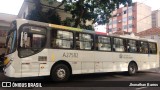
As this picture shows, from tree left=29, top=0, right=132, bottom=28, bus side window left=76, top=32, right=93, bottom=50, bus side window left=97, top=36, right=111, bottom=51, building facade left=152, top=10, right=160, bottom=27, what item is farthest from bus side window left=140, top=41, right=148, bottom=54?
building facade left=152, top=10, right=160, bottom=27

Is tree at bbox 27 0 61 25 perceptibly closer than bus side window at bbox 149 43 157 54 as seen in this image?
No

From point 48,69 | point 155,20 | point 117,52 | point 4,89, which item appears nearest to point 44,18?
point 117,52

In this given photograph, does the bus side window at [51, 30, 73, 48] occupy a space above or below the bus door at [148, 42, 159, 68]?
above

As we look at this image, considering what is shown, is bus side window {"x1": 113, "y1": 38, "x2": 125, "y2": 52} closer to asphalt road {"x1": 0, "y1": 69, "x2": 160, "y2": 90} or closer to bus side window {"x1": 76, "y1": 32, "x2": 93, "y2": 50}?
bus side window {"x1": 76, "y1": 32, "x2": 93, "y2": 50}

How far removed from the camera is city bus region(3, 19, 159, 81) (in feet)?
31.5

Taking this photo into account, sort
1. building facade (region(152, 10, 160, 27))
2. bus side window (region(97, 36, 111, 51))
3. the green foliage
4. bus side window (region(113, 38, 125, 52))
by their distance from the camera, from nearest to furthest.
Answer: bus side window (region(97, 36, 111, 51)) → bus side window (region(113, 38, 125, 52)) → the green foliage → building facade (region(152, 10, 160, 27))

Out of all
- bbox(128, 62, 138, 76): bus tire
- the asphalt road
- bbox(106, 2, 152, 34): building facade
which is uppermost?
bbox(106, 2, 152, 34): building facade

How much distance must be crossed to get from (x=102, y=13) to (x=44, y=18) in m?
5.06

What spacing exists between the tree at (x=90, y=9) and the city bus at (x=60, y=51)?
15.2ft

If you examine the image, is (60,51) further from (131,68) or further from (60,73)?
(131,68)

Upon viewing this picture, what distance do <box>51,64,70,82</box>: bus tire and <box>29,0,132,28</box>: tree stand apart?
8043 millimetres

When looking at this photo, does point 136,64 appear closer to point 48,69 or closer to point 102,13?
point 102,13

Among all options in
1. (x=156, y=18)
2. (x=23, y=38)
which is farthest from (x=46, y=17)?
(x=156, y=18)

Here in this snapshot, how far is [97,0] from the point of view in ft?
58.8
